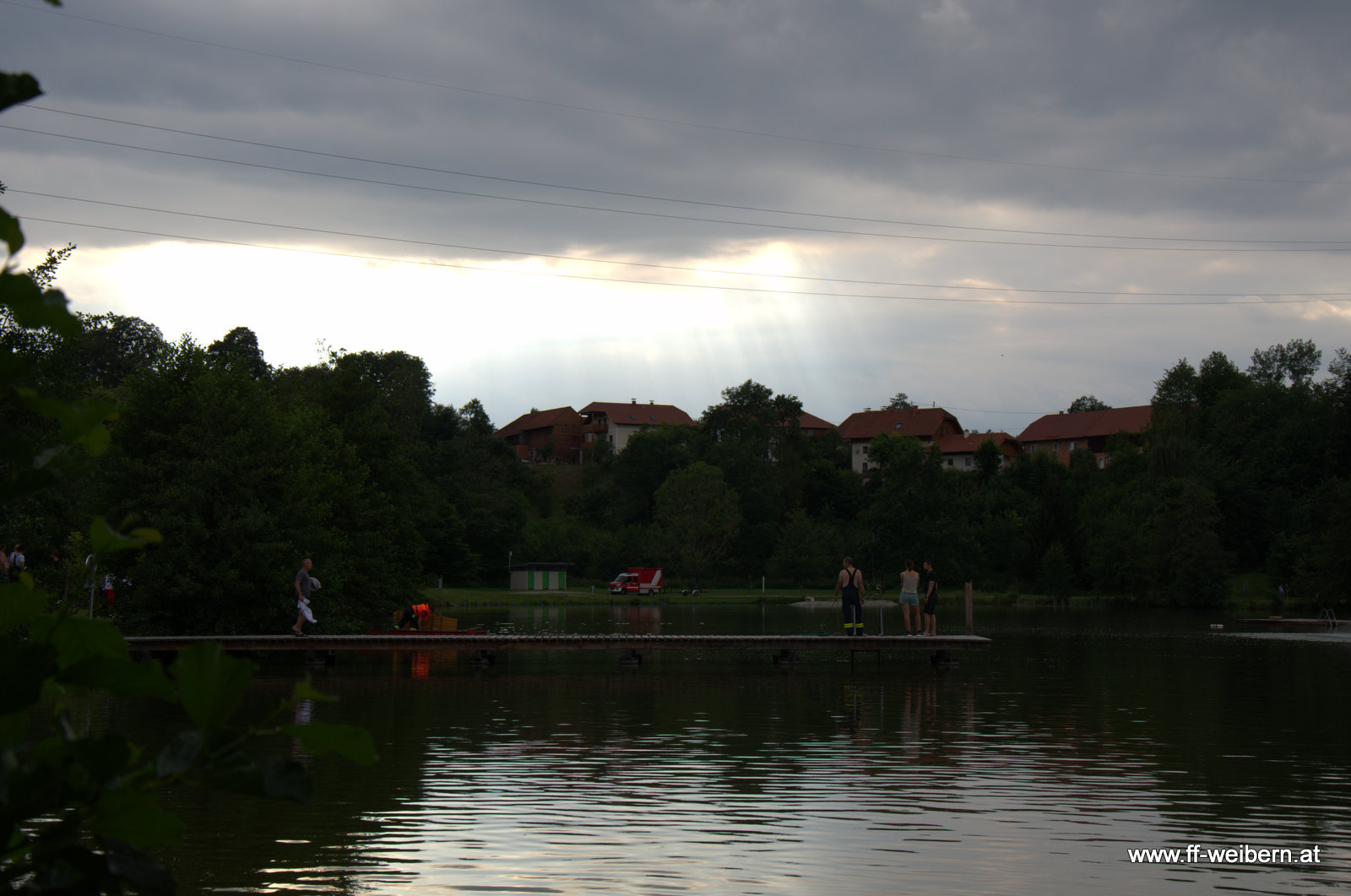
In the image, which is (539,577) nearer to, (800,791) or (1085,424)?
(800,791)

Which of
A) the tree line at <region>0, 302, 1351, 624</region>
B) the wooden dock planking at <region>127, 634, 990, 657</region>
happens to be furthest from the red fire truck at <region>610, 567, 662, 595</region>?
the wooden dock planking at <region>127, 634, 990, 657</region>

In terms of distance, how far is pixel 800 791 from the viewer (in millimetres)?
11281

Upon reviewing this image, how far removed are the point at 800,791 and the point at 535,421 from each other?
5702 inches

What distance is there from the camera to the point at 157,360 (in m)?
29.9

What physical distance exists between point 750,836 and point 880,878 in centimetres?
145

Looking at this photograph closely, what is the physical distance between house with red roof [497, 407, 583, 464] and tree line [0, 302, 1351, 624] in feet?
68.8

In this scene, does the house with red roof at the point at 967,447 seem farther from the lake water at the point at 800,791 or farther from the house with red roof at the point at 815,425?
the lake water at the point at 800,791

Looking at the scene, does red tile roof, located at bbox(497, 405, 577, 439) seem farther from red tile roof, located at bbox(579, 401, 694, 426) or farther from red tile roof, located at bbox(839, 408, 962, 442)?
red tile roof, located at bbox(839, 408, 962, 442)

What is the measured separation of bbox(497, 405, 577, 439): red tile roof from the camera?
149625 millimetres

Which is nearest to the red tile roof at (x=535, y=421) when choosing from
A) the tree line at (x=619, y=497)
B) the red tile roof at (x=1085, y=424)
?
the tree line at (x=619, y=497)

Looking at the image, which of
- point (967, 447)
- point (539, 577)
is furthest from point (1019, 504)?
point (539, 577)

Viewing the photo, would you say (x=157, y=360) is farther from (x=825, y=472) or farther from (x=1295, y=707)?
(x=825, y=472)

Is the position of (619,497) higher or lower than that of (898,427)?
Result: lower

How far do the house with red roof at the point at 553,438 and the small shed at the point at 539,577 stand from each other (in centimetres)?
6220
